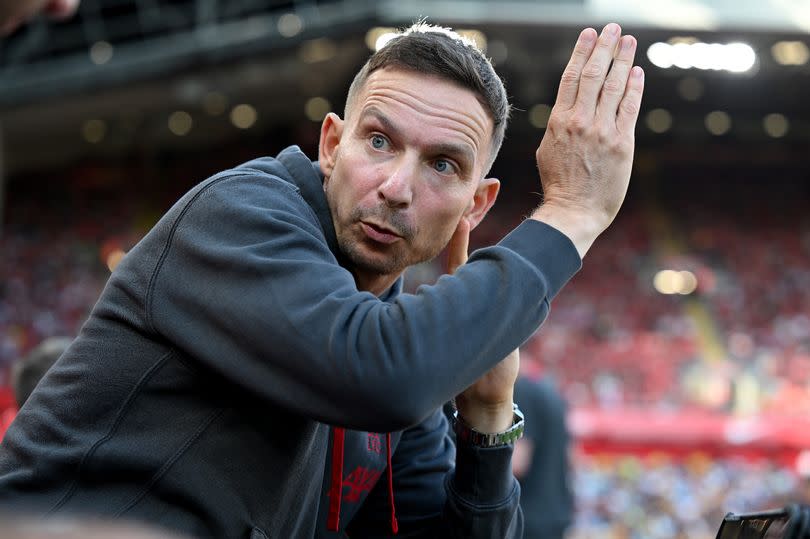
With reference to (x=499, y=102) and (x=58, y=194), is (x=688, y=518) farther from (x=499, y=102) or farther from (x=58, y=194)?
(x=58, y=194)

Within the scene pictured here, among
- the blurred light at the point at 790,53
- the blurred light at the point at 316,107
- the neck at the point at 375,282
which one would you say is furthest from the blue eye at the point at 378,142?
the blurred light at the point at 316,107

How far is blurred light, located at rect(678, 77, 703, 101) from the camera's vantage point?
961 inches

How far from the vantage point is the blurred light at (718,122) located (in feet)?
90.2

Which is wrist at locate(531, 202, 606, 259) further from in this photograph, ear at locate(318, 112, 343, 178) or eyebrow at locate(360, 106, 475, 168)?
ear at locate(318, 112, 343, 178)

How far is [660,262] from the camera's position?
24.6 metres

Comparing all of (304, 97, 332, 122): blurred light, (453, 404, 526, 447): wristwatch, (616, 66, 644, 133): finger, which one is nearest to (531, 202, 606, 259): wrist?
(616, 66, 644, 133): finger

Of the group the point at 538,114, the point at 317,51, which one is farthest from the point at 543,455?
the point at 538,114

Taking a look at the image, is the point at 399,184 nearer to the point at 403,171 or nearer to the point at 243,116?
the point at 403,171

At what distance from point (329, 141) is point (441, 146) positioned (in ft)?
0.94

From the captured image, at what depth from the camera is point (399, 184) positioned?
1779mm

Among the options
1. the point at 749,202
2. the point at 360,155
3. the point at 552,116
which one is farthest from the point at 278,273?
the point at 749,202

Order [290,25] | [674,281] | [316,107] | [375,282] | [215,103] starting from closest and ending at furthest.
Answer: [375,282] < [290,25] < [215,103] < [674,281] < [316,107]

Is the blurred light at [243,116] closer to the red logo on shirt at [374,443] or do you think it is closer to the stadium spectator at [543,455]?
the stadium spectator at [543,455]

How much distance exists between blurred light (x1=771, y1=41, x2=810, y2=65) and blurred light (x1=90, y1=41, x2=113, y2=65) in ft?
41.0
